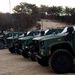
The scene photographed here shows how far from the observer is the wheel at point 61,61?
9.13 m

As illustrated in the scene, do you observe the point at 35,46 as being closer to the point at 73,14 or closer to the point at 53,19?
the point at 73,14

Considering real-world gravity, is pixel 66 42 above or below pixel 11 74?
above

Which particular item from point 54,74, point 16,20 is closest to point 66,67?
point 54,74

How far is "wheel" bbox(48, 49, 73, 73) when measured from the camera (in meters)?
9.13

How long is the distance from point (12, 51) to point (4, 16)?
106 feet

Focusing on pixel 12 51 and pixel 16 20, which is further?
pixel 16 20

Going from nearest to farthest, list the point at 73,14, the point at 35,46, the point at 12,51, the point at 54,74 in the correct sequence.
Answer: the point at 54,74
the point at 35,46
the point at 12,51
the point at 73,14

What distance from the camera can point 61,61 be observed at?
920 cm

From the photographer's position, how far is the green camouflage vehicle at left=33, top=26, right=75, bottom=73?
916 cm

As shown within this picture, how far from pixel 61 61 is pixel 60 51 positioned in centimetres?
35

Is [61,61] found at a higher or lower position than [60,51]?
lower

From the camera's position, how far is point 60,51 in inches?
363

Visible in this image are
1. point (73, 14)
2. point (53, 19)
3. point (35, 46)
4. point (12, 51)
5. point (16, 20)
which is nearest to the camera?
point (35, 46)

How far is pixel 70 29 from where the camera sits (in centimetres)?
935
